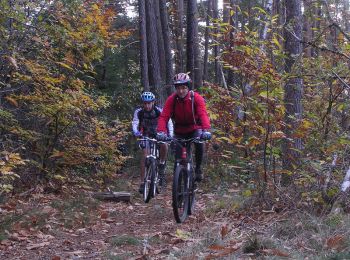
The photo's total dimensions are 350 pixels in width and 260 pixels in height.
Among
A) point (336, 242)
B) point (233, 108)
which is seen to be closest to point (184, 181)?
point (336, 242)

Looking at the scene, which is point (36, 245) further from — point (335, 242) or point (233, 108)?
point (233, 108)

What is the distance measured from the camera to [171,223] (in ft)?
26.3

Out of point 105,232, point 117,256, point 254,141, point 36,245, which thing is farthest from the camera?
point 254,141

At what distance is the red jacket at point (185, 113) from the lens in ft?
26.1

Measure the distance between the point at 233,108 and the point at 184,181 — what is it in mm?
4430

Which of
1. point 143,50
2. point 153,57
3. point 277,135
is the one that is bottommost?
point 277,135

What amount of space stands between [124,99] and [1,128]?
A: 892cm

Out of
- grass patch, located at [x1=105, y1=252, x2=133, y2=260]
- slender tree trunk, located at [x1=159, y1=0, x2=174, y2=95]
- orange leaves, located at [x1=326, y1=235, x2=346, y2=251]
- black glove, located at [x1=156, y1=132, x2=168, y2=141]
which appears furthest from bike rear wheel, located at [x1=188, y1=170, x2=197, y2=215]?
slender tree trunk, located at [x1=159, y1=0, x2=174, y2=95]

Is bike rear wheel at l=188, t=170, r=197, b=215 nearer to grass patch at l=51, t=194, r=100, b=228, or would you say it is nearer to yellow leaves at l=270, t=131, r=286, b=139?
yellow leaves at l=270, t=131, r=286, b=139

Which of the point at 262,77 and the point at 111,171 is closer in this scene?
the point at 262,77

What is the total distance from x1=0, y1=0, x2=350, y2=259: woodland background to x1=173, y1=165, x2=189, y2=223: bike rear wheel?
32.2 inches

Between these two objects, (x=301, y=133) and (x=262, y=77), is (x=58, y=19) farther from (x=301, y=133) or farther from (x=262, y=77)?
(x=301, y=133)

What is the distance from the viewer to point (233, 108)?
1198 cm

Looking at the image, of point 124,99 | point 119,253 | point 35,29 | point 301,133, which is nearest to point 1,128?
point 35,29
